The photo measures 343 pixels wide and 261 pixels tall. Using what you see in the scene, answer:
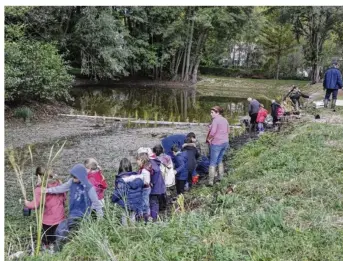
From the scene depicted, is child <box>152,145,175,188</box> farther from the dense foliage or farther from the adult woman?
the dense foliage

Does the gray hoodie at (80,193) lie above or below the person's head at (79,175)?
below

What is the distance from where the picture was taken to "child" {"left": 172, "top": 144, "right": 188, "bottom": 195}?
25.5 ft

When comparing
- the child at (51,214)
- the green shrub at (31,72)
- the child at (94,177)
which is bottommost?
the child at (51,214)

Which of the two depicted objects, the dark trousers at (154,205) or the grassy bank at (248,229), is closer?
the grassy bank at (248,229)

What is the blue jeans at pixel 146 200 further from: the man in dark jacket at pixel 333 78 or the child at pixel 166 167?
the man in dark jacket at pixel 333 78

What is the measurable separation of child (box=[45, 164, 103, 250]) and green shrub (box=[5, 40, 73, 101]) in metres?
10.8

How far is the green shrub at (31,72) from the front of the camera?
15.5 meters

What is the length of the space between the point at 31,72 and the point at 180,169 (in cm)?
1099

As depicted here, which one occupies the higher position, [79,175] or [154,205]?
[79,175]

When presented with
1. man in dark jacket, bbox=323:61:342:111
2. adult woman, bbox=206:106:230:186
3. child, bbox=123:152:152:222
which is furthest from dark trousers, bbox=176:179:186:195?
man in dark jacket, bbox=323:61:342:111

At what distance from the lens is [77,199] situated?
17.5ft

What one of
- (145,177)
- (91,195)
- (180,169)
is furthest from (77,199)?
(180,169)

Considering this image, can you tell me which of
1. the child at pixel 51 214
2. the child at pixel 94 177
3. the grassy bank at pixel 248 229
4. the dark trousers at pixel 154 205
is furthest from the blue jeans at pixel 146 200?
the child at pixel 51 214

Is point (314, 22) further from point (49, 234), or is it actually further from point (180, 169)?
point (49, 234)
